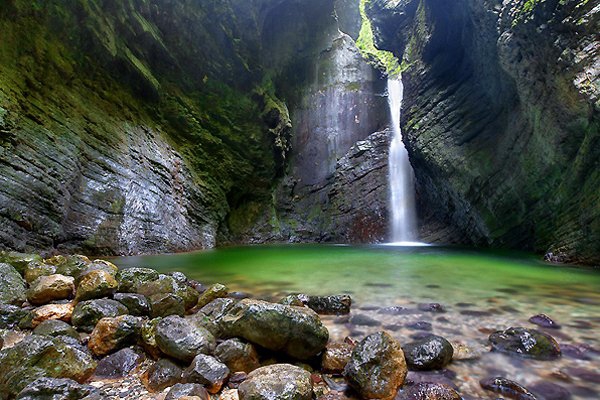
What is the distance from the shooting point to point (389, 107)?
79.6ft

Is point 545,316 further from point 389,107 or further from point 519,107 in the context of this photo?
point 389,107

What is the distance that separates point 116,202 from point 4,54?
4.81m

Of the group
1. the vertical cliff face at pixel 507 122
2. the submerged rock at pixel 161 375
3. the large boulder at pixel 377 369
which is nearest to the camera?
the large boulder at pixel 377 369

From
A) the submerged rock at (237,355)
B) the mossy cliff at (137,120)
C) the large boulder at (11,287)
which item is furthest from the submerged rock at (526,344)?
the mossy cliff at (137,120)

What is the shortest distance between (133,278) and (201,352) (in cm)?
237

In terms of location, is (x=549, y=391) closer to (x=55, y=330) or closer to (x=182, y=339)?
(x=182, y=339)

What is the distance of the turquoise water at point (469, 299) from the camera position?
105 inches

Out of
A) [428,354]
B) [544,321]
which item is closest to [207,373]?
[428,354]

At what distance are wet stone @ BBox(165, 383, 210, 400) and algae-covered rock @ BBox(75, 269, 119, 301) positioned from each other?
2086 mm

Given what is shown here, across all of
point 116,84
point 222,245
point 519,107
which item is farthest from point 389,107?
point 116,84

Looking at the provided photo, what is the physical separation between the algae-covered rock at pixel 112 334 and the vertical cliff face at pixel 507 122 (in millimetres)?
10211

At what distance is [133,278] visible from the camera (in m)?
4.53

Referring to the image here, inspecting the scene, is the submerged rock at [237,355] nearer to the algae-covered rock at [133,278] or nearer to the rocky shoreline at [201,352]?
the rocky shoreline at [201,352]

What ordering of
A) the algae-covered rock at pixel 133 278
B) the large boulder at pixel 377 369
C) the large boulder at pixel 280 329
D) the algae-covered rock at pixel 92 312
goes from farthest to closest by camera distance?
the algae-covered rock at pixel 133 278 → the algae-covered rock at pixel 92 312 → the large boulder at pixel 280 329 → the large boulder at pixel 377 369
